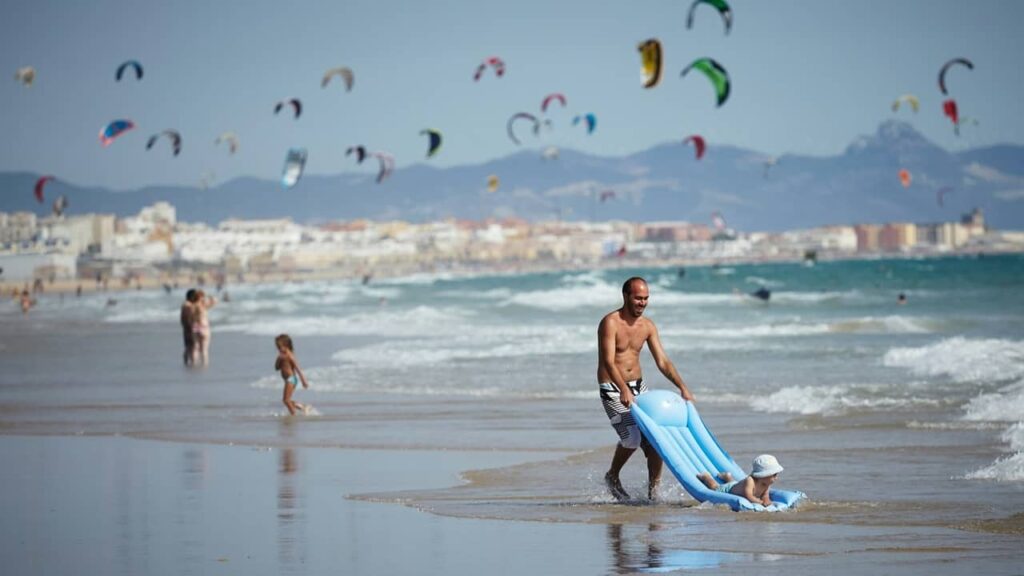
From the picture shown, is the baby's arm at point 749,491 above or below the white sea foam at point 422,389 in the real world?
below

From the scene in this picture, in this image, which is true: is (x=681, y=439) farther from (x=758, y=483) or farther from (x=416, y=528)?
(x=416, y=528)

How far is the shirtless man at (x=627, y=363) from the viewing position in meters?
7.91

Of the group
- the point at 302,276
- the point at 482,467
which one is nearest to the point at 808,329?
the point at 482,467

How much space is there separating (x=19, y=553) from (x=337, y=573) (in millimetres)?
1524

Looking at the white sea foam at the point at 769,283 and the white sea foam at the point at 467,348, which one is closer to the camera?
the white sea foam at the point at 467,348

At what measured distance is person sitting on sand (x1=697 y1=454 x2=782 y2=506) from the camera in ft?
24.7

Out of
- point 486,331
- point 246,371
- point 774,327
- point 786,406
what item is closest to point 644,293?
point 786,406

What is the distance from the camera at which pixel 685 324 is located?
33156 millimetres

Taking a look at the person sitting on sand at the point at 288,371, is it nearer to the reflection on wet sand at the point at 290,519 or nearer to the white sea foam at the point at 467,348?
the reflection on wet sand at the point at 290,519

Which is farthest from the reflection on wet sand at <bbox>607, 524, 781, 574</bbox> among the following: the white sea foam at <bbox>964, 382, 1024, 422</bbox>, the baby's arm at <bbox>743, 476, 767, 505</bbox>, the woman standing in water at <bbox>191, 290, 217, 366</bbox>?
the woman standing in water at <bbox>191, 290, 217, 366</bbox>

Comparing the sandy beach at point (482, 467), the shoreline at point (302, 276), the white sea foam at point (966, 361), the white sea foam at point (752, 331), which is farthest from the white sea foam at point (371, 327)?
the shoreline at point (302, 276)

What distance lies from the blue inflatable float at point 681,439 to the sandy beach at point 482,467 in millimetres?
187

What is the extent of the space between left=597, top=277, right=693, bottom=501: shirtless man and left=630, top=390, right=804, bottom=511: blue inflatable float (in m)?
0.08

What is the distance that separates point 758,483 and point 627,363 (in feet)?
3.01
